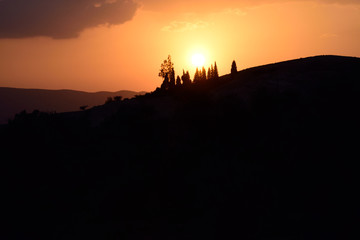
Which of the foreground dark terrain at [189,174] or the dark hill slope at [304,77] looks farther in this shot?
the dark hill slope at [304,77]

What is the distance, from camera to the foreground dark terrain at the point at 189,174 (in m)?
18.0

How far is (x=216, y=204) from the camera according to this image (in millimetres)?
19172

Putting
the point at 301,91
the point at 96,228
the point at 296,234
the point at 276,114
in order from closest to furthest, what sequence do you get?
1. the point at 296,234
2. the point at 96,228
3. the point at 276,114
4. the point at 301,91

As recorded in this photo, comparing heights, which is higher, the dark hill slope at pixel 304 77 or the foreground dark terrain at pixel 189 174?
the dark hill slope at pixel 304 77

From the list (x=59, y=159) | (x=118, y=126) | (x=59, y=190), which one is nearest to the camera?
(x=59, y=190)

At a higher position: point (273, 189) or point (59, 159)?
point (59, 159)

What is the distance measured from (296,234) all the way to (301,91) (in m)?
25.8

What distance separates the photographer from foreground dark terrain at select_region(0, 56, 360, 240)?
18.0 m

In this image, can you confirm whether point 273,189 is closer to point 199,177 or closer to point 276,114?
point 199,177

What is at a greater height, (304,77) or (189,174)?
(304,77)

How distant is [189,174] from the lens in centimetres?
2156

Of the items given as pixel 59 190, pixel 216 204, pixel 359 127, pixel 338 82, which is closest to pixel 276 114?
pixel 359 127

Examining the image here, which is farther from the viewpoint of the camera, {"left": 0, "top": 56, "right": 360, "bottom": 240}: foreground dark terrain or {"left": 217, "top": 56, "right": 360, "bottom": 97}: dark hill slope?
{"left": 217, "top": 56, "right": 360, "bottom": 97}: dark hill slope

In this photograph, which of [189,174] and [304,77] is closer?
[189,174]
